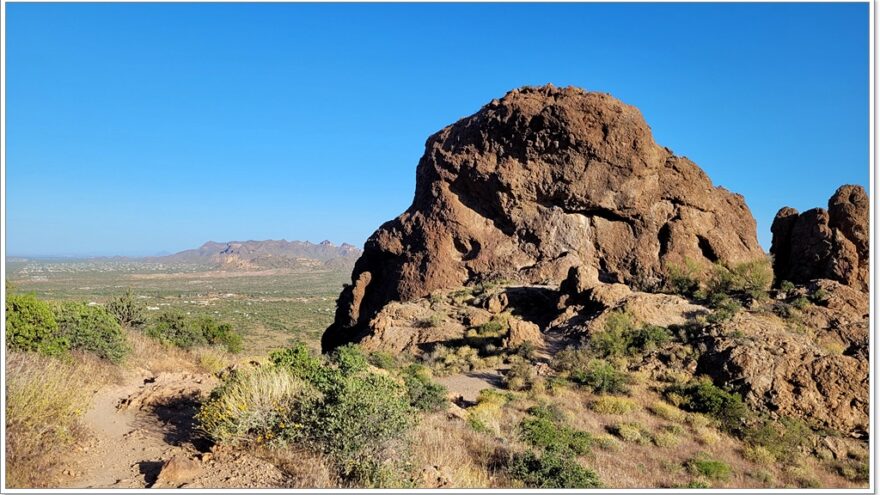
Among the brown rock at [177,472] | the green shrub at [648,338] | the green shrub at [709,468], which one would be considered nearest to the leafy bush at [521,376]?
the green shrub at [648,338]

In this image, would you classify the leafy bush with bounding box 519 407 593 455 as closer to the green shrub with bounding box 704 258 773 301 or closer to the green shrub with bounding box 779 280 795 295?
the green shrub with bounding box 704 258 773 301

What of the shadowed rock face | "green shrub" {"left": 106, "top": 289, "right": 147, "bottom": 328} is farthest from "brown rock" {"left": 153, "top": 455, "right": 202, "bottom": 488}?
the shadowed rock face

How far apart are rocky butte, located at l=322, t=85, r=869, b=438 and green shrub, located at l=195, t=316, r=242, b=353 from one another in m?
4.81

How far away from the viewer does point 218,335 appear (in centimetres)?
1983

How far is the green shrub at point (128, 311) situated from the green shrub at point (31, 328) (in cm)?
670

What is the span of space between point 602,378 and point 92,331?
1175 cm

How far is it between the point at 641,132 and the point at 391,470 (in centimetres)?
2395

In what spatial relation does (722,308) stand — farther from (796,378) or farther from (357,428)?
(357,428)

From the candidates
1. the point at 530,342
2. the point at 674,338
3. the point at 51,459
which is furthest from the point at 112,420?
the point at 674,338

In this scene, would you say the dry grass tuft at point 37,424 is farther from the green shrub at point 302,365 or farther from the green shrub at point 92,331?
the green shrub at point 92,331

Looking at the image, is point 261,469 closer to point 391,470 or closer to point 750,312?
point 391,470

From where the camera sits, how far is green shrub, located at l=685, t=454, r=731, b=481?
28.5 ft

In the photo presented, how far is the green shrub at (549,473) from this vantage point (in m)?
7.03

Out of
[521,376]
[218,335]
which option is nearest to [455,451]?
[521,376]
